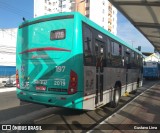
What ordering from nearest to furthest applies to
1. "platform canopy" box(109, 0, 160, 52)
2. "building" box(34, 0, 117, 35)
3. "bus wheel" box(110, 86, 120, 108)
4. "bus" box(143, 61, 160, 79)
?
"bus wheel" box(110, 86, 120, 108) < "platform canopy" box(109, 0, 160, 52) < "bus" box(143, 61, 160, 79) < "building" box(34, 0, 117, 35)

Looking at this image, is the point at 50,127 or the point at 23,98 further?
the point at 23,98

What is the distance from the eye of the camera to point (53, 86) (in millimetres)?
7707

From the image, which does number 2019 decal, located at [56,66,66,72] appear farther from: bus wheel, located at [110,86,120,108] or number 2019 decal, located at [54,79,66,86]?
bus wheel, located at [110,86,120,108]

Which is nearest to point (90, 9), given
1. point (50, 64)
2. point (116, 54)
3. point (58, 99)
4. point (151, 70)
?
point (151, 70)

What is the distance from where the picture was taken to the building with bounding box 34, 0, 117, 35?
9481 cm

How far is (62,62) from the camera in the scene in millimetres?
7582

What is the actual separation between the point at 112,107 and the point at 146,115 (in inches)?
73.1

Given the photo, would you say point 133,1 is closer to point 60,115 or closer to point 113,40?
point 113,40

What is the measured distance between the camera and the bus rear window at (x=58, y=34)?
7.66 metres

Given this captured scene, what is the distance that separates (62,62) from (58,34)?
2.90 feet

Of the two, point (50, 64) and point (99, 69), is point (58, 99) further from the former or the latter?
point (99, 69)

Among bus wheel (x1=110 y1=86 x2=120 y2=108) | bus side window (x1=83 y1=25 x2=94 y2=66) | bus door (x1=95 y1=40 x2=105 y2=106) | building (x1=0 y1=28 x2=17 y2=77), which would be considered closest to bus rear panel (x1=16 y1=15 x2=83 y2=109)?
bus side window (x1=83 y1=25 x2=94 y2=66)

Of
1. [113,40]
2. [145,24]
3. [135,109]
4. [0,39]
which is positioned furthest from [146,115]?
[0,39]

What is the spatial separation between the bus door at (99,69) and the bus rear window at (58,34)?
1.44 metres
